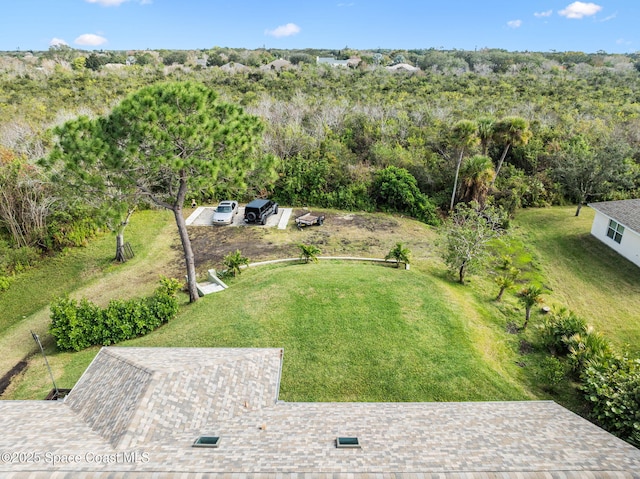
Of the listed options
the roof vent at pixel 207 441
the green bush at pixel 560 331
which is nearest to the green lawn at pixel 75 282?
the roof vent at pixel 207 441

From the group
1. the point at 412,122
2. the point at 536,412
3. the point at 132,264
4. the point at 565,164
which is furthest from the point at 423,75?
the point at 536,412

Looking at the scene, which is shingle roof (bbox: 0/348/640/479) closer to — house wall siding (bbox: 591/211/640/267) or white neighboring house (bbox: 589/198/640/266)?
Answer: house wall siding (bbox: 591/211/640/267)

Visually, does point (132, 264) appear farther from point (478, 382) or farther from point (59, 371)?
point (478, 382)

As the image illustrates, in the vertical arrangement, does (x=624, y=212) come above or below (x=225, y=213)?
above

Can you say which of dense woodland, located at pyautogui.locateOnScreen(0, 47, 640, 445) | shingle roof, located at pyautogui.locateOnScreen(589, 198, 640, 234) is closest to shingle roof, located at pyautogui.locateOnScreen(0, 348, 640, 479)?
dense woodland, located at pyautogui.locateOnScreen(0, 47, 640, 445)

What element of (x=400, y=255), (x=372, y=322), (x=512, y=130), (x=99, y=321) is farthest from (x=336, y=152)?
(x=99, y=321)

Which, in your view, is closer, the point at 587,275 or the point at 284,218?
the point at 587,275

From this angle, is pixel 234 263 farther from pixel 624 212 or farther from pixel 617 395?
pixel 624 212
